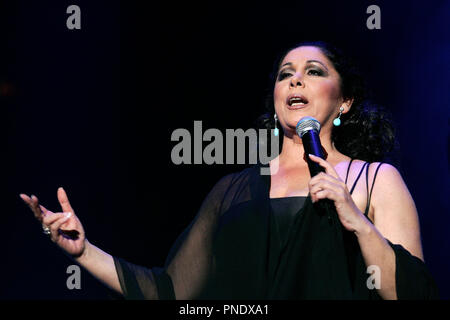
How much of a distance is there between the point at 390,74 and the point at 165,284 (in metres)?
1.34

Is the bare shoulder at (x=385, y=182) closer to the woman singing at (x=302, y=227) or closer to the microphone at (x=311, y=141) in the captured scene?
the woman singing at (x=302, y=227)

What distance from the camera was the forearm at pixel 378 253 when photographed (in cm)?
145

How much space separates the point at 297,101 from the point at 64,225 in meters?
0.90

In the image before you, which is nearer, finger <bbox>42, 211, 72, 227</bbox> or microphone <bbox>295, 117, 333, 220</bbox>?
microphone <bbox>295, 117, 333, 220</bbox>

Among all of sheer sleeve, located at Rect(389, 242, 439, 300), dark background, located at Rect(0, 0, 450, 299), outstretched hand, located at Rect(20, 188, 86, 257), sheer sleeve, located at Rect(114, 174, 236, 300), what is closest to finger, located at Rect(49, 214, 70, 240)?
outstretched hand, located at Rect(20, 188, 86, 257)

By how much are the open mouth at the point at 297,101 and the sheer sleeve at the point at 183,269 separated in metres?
0.38

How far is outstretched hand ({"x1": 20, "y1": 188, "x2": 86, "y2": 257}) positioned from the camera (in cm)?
158

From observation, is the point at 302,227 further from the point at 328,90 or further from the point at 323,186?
the point at 328,90

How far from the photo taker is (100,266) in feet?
5.61

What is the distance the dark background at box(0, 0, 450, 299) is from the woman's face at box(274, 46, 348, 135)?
13.7 inches

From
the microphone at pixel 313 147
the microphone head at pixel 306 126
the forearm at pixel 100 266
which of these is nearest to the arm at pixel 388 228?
the microphone at pixel 313 147

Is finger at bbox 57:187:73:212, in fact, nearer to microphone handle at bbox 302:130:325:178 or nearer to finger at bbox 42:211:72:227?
finger at bbox 42:211:72:227

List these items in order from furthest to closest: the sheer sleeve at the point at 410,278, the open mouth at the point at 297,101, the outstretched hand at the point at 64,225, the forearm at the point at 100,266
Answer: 1. the open mouth at the point at 297,101
2. the forearm at the point at 100,266
3. the outstretched hand at the point at 64,225
4. the sheer sleeve at the point at 410,278

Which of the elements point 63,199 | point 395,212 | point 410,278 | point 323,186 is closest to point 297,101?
point 395,212
